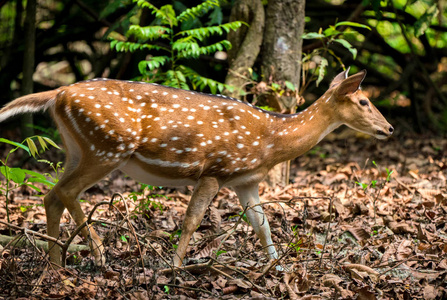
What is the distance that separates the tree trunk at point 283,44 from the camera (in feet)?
23.4

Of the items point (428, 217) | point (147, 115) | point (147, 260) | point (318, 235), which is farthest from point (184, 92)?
point (428, 217)

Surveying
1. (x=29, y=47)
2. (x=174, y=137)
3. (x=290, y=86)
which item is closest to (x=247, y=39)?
(x=290, y=86)

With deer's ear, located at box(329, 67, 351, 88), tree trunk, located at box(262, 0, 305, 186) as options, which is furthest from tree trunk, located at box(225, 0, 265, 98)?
deer's ear, located at box(329, 67, 351, 88)

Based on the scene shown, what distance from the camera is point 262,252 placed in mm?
4887

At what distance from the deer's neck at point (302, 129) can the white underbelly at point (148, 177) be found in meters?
0.89

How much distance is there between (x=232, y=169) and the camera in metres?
4.58

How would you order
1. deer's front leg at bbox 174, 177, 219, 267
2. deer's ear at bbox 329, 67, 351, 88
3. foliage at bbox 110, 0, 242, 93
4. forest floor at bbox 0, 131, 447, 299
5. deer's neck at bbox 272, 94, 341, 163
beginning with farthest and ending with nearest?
foliage at bbox 110, 0, 242, 93
deer's ear at bbox 329, 67, 351, 88
deer's neck at bbox 272, 94, 341, 163
deer's front leg at bbox 174, 177, 219, 267
forest floor at bbox 0, 131, 447, 299

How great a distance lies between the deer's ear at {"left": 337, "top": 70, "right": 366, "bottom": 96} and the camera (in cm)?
478

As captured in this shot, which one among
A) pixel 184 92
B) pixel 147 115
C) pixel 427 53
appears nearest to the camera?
pixel 147 115

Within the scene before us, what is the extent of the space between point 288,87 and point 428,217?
241cm

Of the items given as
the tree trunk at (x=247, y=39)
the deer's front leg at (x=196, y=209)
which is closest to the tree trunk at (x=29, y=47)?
the tree trunk at (x=247, y=39)

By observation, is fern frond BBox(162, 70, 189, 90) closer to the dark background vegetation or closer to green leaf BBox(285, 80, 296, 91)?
green leaf BBox(285, 80, 296, 91)

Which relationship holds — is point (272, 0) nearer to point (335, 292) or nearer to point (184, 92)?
point (184, 92)

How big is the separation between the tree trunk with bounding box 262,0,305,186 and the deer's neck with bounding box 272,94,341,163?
215 centimetres
